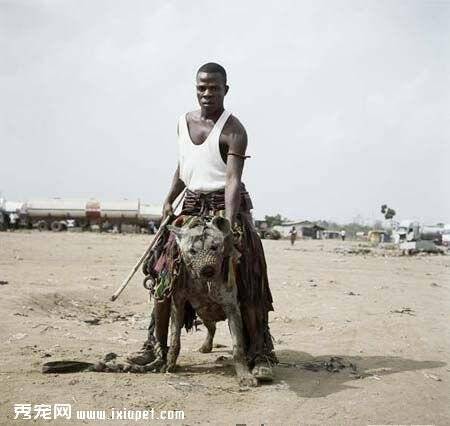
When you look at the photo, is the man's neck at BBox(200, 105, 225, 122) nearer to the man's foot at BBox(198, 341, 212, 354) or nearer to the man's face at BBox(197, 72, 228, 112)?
the man's face at BBox(197, 72, 228, 112)

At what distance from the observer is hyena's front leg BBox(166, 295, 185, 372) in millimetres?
4902

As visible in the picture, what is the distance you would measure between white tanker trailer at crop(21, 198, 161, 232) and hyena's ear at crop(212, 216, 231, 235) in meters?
45.4

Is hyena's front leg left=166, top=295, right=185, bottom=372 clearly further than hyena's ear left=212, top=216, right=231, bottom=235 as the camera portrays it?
Yes

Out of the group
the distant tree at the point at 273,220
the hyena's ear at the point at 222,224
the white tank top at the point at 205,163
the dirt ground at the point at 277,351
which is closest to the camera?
the dirt ground at the point at 277,351

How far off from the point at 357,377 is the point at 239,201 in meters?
1.89

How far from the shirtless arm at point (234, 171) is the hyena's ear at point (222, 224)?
265 millimetres

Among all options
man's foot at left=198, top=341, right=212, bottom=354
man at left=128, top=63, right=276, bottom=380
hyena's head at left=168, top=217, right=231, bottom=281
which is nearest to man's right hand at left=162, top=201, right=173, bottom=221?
man at left=128, top=63, right=276, bottom=380

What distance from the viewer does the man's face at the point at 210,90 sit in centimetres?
499

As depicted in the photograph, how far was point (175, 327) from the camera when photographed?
16.3 feet

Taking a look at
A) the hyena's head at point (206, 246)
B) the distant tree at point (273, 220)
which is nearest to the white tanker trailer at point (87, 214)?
the distant tree at point (273, 220)

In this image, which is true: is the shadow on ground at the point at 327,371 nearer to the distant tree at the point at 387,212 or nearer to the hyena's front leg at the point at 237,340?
the hyena's front leg at the point at 237,340

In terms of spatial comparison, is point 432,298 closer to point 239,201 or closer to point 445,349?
point 445,349

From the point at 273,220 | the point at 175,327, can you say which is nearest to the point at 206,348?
the point at 175,327

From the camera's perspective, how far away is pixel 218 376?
16.3ft
